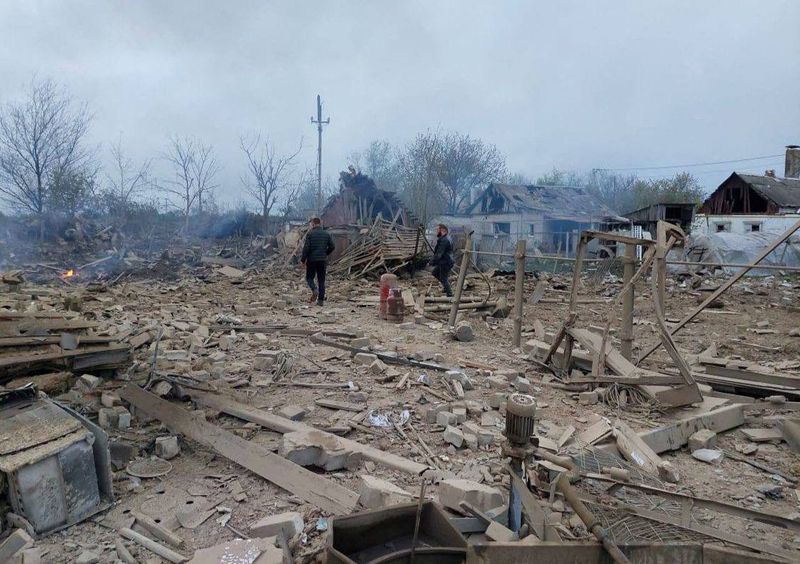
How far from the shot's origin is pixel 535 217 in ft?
108

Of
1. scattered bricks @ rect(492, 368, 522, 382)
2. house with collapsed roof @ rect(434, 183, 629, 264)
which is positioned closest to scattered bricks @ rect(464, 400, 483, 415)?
scattered bricks @ rect(492, 368, 522, 382)

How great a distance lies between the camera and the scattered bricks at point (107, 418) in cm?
451

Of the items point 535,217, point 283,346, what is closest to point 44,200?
point 283,346

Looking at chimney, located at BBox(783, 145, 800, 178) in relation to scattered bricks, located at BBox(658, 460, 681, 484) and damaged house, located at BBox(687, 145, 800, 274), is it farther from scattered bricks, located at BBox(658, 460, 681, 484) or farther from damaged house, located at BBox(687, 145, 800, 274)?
scattered bricks, located at BBox(658, 460, 681, 484)

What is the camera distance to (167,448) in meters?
4.14

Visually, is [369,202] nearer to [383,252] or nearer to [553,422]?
[383,252]

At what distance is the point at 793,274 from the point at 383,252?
16.0 meters

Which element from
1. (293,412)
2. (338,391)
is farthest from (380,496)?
(338,391)

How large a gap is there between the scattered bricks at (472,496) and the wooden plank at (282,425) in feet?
2.18

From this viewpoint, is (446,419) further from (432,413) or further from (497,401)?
(497,401)

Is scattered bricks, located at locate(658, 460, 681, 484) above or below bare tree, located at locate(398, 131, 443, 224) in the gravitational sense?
below

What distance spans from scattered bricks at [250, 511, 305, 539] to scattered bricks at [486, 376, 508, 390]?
3.41 m

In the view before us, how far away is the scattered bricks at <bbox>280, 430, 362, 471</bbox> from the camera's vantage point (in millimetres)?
3906

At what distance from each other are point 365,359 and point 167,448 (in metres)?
3.22
